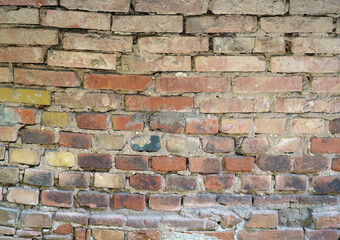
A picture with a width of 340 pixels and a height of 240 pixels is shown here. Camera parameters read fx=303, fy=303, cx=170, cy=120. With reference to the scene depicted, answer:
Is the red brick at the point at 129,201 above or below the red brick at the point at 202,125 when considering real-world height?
below

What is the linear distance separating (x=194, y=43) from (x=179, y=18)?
118mm

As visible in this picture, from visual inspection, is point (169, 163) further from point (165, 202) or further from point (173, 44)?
point (173, 44)

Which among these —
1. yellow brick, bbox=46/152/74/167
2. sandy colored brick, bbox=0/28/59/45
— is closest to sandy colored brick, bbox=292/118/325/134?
yellow brick, bbox=46/152/74/167

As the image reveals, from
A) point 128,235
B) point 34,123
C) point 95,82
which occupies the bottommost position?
point 128,235

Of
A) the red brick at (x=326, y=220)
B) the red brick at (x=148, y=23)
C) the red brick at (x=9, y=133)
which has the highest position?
the red brick at (x=148, y=23)

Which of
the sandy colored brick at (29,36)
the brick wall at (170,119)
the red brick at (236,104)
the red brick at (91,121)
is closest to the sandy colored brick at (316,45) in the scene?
the brick wall at (170,119)

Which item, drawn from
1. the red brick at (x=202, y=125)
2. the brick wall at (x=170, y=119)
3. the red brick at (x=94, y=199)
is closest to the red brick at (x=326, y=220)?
the brick wall at (x=170, y=119)

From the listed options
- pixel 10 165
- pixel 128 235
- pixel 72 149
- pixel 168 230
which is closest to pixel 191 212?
pixel 168 230

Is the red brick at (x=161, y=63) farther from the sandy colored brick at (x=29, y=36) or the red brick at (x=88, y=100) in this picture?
the sandy colored brick at (x=29, y=36)

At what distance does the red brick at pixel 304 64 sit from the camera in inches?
49.2

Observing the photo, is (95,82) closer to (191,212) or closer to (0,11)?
→ (0,11)

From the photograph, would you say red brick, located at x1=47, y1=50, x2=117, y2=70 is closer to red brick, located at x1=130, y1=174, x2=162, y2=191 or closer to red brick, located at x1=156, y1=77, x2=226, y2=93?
red brick, located at x1=156, y1=77, x2=226, y2=93

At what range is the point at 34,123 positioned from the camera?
1.29 m

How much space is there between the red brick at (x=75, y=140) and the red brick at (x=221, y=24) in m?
0.62
